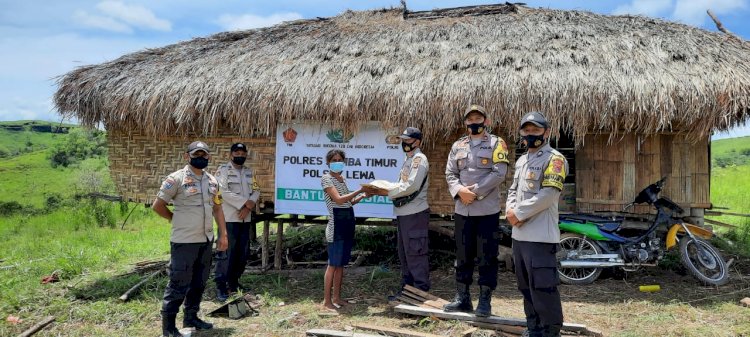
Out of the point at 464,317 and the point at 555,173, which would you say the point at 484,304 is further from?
the point at 555,173

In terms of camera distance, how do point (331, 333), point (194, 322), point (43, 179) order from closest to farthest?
point (331, 333) < point (194, 322) < point (43, 179)

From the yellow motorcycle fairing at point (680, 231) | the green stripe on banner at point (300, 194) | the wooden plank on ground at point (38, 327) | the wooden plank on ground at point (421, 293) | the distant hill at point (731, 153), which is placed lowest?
the wooden plank on ground at point (38, 327)

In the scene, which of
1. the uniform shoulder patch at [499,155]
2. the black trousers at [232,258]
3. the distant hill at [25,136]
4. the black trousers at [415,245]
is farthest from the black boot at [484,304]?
the distant hill at [25,136]

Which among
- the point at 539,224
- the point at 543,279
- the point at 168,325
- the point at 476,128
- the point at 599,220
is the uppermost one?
the point at 476,128

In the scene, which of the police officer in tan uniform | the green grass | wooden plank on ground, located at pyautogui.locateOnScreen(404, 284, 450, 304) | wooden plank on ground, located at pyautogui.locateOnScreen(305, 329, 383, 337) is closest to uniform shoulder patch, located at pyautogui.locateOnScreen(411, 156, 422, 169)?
wooden plank on ground, located at pyautogui.locateOnScreen(404, 284, 450, 304)

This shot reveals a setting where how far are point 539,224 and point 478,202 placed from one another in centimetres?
90

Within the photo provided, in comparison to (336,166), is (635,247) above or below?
below

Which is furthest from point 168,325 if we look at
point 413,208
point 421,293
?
point 413,208

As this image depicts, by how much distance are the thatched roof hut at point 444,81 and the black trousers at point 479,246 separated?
5.79ft

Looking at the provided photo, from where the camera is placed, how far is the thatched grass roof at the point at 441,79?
19.8 feet

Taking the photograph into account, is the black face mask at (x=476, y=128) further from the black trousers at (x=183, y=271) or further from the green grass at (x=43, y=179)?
the green grass at (x=43, y=179)

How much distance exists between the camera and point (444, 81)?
21.1 feet

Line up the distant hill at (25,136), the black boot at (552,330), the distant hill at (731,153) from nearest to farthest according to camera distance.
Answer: the black boot at (552,330) → the distant hill at (731,153) → the distant hill at (25,136)

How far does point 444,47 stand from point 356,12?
107 inches
